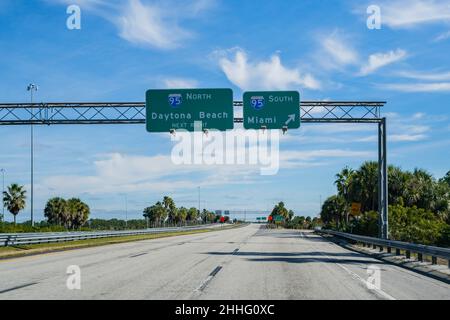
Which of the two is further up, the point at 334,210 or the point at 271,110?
the point at 271,110

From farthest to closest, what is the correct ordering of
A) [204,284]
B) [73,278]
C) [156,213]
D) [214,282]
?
[156,213]
[73,278]
[214,282]
[204,284]

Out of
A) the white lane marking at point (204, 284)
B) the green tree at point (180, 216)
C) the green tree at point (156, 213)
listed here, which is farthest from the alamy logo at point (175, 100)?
the green tree at point (180, 216)

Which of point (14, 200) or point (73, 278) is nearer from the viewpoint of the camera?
point (73, 278)

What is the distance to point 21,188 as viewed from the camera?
6894 centimetres

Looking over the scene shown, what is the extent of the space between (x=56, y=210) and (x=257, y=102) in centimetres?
6474

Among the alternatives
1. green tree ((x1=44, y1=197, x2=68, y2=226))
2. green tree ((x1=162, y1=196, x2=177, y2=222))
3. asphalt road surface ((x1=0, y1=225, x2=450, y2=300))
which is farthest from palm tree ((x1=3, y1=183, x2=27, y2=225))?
green tree ((x1=162, y1=196, x2=177, y2=222))

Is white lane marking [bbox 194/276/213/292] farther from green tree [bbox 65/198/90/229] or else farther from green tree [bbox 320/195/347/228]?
green tree [bbox 65/198/90/229]

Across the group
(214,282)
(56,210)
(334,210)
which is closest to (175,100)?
(214,282)

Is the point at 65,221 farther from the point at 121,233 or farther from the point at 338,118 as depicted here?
the point at 338,118

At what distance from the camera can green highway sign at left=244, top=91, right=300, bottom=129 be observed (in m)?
28.8

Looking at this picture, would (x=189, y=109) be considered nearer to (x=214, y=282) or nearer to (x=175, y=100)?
(x=175, y=100)

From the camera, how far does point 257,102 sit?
95.3 feet

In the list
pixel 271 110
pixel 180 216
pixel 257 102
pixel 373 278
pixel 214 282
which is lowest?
pixel 180 216
